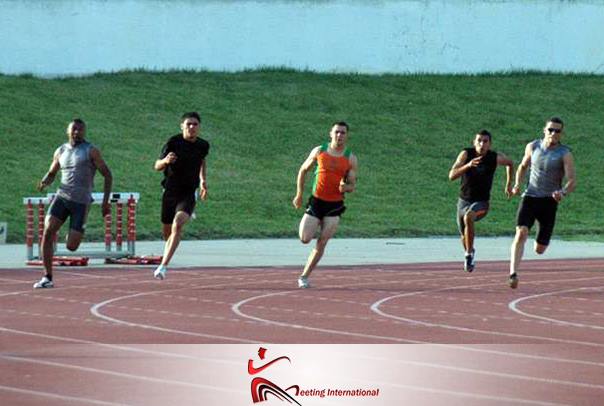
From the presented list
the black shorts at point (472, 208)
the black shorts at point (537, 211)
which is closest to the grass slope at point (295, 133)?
the black shorts at point (472, 208)

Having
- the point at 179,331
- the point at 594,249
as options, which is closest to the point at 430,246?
the point at 594,249

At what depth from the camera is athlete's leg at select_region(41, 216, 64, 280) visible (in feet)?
61.5

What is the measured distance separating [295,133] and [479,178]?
21230mm

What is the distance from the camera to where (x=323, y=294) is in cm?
1880

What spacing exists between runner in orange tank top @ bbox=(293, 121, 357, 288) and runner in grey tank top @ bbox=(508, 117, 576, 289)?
1.84 m

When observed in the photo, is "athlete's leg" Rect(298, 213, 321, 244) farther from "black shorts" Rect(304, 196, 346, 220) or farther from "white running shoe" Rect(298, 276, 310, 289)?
"white running shoe" Rect(298, 276, 310, 289)

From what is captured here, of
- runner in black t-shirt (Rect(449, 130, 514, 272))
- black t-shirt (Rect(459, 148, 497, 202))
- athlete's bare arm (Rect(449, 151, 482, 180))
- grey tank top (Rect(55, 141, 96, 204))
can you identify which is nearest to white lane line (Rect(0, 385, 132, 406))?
grey tank top (Rect(55, 141, 96, 204))

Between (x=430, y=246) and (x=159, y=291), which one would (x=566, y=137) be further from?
(x=159, y=291)

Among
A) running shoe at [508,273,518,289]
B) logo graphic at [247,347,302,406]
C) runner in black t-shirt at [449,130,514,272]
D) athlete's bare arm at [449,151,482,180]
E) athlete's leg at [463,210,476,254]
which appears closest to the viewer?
logo graphic at [247,347,302,406]

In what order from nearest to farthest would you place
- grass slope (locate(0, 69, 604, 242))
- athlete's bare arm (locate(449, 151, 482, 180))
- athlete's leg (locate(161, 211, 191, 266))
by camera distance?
athlete's leg (locate(161, 211, 191, 266)) → athlete's bare arm (locate(449, 151, 482, 180)) → grass slope (locate(0, 69, 604, 242))

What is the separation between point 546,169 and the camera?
748 inches

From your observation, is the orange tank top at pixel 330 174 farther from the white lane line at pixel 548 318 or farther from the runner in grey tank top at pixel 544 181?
the white lane line at pixel 548 318

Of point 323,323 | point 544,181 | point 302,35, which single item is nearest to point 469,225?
point 544,181

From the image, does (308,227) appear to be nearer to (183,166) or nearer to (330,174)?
(330,174)
